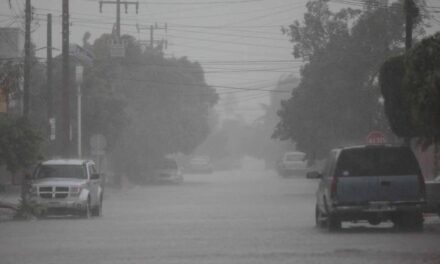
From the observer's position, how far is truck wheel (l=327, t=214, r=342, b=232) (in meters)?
27.9

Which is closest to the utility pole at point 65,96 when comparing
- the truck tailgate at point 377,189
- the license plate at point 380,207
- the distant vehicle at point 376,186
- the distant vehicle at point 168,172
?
the distant vehicle at point 376,186

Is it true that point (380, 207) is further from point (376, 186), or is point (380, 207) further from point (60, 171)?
point (60, 171)

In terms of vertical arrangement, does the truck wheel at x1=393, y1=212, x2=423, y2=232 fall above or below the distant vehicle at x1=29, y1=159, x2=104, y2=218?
above

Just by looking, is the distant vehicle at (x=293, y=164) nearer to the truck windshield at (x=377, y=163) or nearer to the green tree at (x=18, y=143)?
the green tree at (x=18, y=143)

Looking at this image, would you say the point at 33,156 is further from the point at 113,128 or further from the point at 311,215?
the point at 113,128

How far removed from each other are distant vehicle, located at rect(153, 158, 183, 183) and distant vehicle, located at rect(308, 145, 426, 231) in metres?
58.8

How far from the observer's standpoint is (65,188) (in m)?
38.0

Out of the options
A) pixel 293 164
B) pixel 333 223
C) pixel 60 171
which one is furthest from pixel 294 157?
pixel 333 223

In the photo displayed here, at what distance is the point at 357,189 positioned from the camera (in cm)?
2770

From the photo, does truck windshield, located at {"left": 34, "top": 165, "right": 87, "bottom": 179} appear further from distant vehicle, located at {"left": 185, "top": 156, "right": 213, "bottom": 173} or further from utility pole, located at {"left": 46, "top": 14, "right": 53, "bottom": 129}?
distant vehicle, located at {"left": 185, "top": 156, "right": 213, "bottom": 173}

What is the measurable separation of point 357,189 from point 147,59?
62727 millimetres

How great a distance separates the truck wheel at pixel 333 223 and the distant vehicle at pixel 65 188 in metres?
11.7

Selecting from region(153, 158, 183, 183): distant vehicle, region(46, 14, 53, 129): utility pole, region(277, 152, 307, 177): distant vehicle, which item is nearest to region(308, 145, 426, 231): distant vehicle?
region(46, 14, 53, 129): utility pole

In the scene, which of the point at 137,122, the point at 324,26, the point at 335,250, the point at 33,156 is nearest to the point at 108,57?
the point at 137,122
